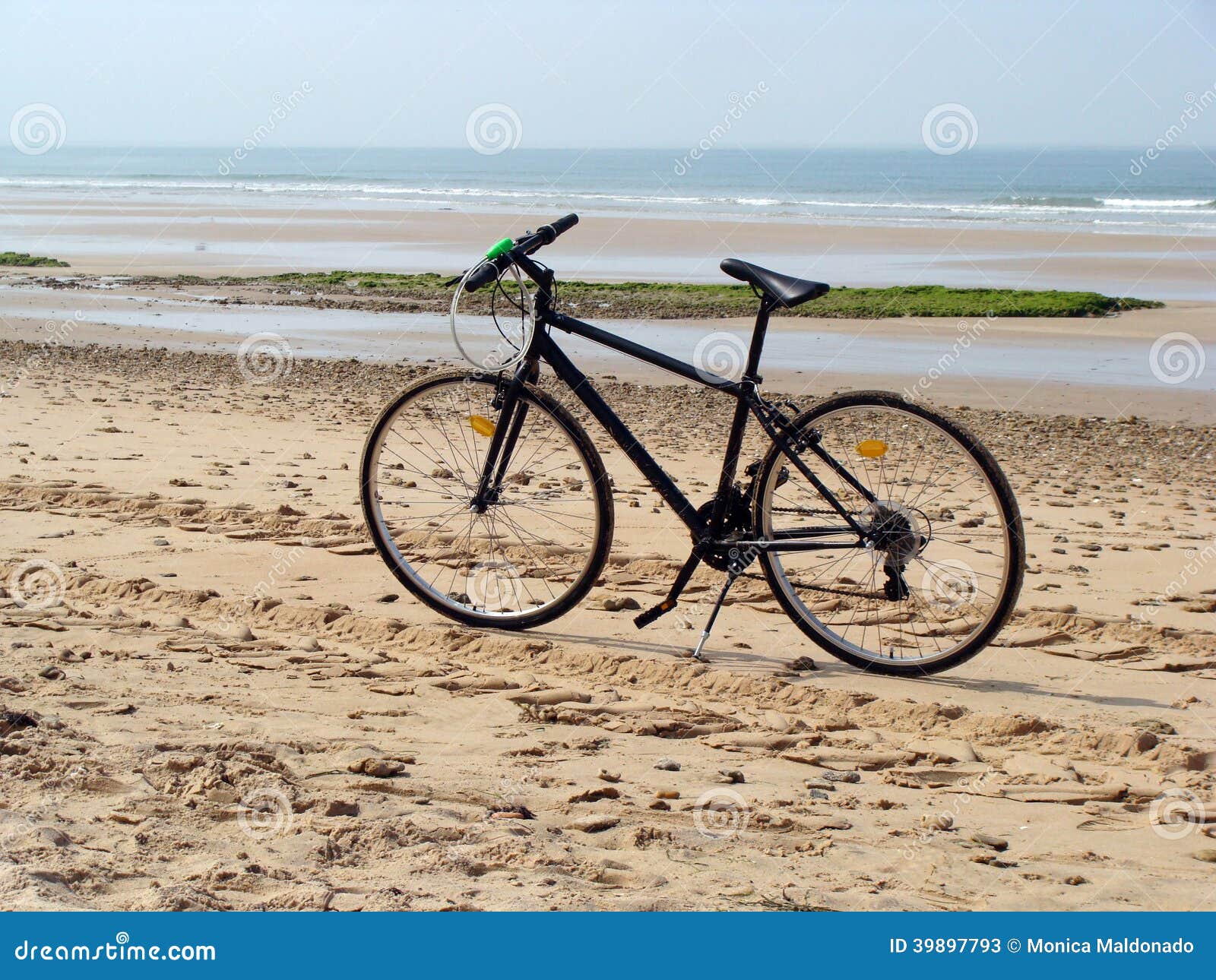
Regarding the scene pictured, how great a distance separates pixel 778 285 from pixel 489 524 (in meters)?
1.48

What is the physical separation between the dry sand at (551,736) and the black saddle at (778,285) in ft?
4.04

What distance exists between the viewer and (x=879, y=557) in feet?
13.5

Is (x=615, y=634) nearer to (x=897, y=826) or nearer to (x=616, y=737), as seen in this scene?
(x=616, y=737)

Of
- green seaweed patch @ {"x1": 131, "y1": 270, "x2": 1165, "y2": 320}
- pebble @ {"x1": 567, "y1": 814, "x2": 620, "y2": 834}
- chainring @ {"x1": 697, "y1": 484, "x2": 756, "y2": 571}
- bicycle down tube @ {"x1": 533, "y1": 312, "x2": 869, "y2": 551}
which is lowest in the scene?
pebble @ {"x1": 567, "y1": 814, "x2": 620, "y2": 834}

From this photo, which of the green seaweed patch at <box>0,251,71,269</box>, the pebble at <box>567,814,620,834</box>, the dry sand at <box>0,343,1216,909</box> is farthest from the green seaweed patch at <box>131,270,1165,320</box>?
the pebble at <box>567,814,620,834</box>

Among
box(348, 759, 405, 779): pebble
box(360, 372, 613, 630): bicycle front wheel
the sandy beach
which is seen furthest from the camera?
the sandy beach

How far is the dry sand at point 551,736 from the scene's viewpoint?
258 centimetres

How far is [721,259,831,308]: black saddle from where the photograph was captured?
3967mm

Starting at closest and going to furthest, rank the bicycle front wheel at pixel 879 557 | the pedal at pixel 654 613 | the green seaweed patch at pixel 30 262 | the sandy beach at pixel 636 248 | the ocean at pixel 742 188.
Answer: the bicycle front wheel at pixel 879 557, the pedal at pixel 654 613, the sandy beach at pixel 636 248, the green seaweed patch at pixel 30 262, the ocean at pixel 742 188

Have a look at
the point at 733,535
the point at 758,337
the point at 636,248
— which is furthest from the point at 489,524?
the point at 636,248

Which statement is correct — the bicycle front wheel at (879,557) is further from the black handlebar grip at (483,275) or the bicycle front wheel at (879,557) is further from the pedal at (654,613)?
the black handlebar grip at (483,275)

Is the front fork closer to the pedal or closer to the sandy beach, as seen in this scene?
the pedal

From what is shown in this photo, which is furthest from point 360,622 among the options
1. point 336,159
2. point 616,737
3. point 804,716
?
point 336,159

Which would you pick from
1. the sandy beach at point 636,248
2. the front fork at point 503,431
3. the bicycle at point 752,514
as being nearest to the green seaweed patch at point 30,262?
the sandy beach at point 636,248
